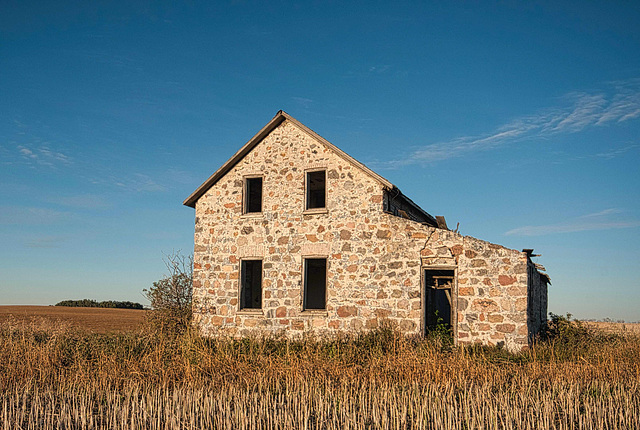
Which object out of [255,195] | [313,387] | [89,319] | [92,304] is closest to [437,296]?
[255,195]

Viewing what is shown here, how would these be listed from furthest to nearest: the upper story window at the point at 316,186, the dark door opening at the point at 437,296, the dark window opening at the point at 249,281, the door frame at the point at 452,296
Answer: the dark window opening at the point at 249,281, the upper story window at the point at 316,186, the dark door opening at the point at 437,296, the door frame at the point at 452,296

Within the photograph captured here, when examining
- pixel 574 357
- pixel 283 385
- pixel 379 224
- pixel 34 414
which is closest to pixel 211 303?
pixel 379 224

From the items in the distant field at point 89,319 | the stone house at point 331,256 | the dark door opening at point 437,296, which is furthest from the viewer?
the distant field at point 89,319

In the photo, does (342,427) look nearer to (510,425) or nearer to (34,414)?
(510,425)

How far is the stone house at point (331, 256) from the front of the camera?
1469 centimetres

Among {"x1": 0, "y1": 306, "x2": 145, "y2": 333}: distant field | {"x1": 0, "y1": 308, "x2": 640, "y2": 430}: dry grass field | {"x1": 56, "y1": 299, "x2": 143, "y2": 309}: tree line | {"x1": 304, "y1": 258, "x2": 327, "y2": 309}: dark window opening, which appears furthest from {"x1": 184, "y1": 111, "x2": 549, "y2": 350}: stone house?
{"x1": 56, "y1": 299, "x2": 143, "y2": 309}: tree line

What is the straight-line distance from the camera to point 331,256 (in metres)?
16.5

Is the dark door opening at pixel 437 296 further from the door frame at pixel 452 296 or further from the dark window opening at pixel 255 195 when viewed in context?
the dark window opening at pixel 255 195

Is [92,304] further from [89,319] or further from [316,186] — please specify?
[316,186]

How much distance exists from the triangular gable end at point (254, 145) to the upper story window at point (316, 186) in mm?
1114

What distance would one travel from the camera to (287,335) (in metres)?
16.7

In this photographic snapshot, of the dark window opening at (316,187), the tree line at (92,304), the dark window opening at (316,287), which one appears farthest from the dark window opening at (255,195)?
the tree line at (92,304)

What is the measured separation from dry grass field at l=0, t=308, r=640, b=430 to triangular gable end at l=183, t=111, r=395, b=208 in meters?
4.89

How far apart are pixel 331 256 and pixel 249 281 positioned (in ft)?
11.6
